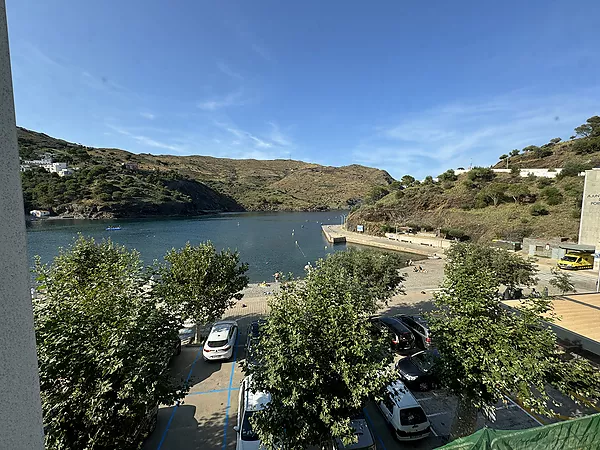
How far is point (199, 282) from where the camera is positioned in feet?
40.4

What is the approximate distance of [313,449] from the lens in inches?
275

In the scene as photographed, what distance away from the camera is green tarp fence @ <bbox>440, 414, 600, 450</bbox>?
3.53m

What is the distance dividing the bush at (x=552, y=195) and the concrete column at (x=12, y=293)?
186 ft

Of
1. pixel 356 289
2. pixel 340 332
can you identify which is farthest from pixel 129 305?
pixel 356 289

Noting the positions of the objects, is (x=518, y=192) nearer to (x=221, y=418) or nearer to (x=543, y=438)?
(x=543, y=438)

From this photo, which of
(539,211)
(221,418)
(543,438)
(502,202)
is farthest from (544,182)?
(221,418)

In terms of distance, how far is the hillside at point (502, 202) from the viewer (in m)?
40.4

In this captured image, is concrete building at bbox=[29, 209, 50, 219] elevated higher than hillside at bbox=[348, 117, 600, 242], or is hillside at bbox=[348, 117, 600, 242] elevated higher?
hillside at bbox=[348, 117, 600, 242]

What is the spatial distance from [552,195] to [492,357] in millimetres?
51843

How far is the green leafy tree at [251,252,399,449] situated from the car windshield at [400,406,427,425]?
8.41 feet

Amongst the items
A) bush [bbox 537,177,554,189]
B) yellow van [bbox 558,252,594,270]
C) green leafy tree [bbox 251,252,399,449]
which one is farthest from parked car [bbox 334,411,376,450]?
bush [bbox 537,177,554,189]

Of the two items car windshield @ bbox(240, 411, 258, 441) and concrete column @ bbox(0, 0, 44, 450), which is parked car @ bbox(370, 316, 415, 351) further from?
concrete column @ bbox(0, 0, 44, 450)

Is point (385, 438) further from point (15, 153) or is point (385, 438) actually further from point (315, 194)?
point (315, 194)

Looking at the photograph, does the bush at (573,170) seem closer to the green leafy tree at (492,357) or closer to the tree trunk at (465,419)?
the green leafy tree at (492,357)
